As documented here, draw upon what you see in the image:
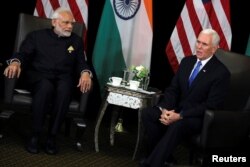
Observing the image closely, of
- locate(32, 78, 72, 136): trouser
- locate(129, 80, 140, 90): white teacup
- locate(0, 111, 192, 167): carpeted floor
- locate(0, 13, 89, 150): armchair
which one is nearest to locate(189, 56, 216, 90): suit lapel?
locate(129, 80, 140, 90): white teacup

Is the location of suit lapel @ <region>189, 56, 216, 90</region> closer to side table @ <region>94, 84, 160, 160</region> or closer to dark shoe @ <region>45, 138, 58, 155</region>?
side table @ <region>94, 84, 160, 160</region>

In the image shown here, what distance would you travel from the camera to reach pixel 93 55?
17.5 ft

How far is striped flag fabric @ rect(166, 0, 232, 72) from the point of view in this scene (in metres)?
4.97

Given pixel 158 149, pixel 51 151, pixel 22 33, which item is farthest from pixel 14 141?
pixel 158 149

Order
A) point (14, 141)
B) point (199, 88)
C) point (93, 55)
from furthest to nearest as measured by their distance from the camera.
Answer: point (93, 55)
point (14, 141)
point (199, 88)

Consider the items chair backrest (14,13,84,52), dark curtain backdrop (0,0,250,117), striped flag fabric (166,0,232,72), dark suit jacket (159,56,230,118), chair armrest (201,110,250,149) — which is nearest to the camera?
chair armrest (201,110,250,149)

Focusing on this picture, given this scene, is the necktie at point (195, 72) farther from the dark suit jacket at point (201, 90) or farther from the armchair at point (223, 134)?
the armchair at point (223, 134)

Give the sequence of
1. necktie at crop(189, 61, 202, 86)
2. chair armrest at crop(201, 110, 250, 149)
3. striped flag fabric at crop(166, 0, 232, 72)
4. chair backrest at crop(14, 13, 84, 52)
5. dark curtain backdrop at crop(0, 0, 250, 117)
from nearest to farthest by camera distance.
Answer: chair armrest at crop(201, 110, 250, 149), necktie at crop(189, 61, 202, 86), chair backrest at crop(14, 13, 84, 52), striped flag fabric at crop(166, 0, 232, 72), dark curtain backdrop at crop(0, 0, 250, 117)

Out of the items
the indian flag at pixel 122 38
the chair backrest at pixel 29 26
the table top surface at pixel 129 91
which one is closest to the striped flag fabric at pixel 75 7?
the indian flag at pixel 122 38

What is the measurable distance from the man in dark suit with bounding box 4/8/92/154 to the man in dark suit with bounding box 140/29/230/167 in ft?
2.27

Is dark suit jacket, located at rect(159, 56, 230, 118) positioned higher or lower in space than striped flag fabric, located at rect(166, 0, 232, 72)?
lower

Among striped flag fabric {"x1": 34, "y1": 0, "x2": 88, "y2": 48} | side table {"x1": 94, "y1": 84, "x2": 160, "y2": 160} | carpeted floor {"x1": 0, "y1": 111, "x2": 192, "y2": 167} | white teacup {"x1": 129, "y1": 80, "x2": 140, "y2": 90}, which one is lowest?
carpeted floor {"x1": 0, "y1": 111, "x2": 192, "y2": 167}

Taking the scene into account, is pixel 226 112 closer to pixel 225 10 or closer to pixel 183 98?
pixel 183 98

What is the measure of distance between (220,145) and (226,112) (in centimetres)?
26
